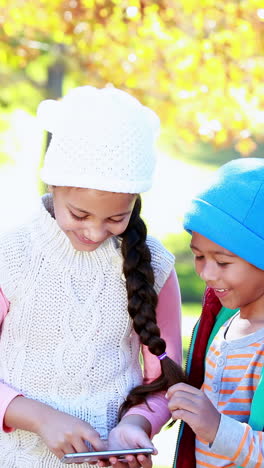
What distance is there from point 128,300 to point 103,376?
0.23 metres

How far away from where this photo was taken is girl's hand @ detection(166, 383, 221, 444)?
2.45 m

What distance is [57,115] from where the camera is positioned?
2.56 m

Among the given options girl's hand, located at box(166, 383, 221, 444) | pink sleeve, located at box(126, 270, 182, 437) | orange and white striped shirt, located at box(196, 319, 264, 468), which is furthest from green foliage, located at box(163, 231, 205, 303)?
girl's hand, located at box(166, 383, 221, 444)

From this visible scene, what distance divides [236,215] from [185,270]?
5989 mm

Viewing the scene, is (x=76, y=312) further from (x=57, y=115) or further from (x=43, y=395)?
(x=57, y=115)

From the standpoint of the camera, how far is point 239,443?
2467 mm

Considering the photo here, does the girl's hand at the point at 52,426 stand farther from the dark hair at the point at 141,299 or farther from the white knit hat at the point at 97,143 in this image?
the white knit hat at the point at 97,143

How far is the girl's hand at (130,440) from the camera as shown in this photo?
2.51 metres

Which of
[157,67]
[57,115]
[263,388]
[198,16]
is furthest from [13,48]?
[263,388]

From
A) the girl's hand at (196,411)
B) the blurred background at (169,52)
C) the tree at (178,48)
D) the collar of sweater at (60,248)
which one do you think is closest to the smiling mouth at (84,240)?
the collar of sweater at (60,248)

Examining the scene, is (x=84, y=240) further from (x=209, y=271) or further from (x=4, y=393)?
(x=4, y=393)

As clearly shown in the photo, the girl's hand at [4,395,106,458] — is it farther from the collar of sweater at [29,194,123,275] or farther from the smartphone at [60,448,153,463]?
the collar of sweater at [29,194,123,275]

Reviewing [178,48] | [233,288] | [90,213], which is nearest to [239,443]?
[233,288]

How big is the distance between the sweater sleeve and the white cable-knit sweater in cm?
38
